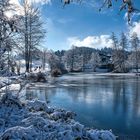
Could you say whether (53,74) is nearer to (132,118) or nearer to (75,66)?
(132,118)

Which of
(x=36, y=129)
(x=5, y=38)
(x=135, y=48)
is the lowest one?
(x=36, y=129)

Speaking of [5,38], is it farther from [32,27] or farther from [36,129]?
[32,27]

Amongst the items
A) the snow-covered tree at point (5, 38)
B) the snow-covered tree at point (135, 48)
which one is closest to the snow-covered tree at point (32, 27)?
the snow-covered tree at point (5, 38)

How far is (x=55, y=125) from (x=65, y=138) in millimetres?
631

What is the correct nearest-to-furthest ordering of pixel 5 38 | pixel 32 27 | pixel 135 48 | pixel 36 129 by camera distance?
pixel 36 129 → pixel 5 38 → pixel 32 27 → pixel 135 48

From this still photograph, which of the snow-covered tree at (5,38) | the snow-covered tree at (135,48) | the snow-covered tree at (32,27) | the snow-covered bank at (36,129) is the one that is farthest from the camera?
the snow-covered tree at (135,48)

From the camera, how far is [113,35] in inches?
3196

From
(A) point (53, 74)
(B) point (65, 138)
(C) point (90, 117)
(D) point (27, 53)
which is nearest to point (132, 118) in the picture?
(C) point (90, 117)

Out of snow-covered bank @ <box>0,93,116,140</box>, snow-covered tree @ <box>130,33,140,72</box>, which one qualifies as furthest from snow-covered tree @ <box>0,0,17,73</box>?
snow-covered tree @ <box>130,33,140,72</box>

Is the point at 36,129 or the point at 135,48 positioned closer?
the point at 36,129

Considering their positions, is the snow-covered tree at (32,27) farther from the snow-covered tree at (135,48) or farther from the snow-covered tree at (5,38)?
the snow-covered tree at (135,48)

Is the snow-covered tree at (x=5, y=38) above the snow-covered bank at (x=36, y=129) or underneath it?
above

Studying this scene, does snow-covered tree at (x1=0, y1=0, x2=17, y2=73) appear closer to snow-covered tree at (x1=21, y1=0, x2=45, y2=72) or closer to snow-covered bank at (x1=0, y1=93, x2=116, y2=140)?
snow-covered bank at (x1=0, y1=93, x2=116, y2=140)

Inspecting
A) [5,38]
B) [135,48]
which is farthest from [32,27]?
[135,48]
